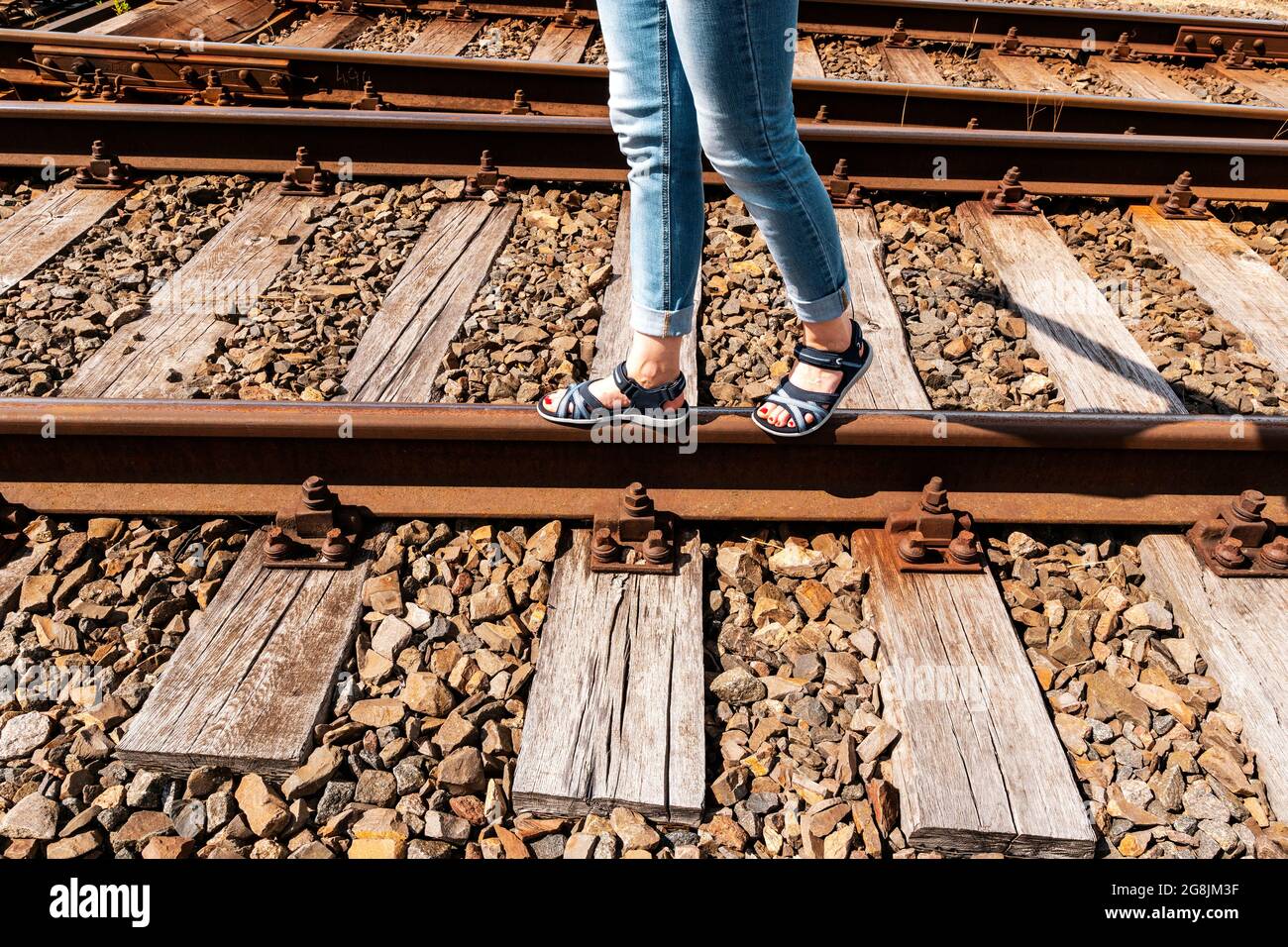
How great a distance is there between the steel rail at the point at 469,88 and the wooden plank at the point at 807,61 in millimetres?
1157

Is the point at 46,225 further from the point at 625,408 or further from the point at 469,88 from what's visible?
the point at 625,408

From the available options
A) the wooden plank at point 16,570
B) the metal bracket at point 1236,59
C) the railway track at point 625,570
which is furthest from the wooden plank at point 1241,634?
the metal bracket at point 1236,59

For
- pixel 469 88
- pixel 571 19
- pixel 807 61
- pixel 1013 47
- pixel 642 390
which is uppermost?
pixel 571 19

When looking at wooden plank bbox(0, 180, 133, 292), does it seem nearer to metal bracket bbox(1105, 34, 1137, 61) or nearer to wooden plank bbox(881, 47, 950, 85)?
wooden plank bbox(881, 47, 950, 85)

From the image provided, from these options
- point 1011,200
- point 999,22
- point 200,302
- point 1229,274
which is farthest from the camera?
point 999,22

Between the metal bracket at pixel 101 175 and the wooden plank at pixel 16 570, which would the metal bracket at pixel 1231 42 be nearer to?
the metal bracket at pixel 101 175

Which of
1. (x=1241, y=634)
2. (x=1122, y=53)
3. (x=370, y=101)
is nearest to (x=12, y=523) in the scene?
(x=1241, y=634)

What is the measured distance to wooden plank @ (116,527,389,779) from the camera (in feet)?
6.13

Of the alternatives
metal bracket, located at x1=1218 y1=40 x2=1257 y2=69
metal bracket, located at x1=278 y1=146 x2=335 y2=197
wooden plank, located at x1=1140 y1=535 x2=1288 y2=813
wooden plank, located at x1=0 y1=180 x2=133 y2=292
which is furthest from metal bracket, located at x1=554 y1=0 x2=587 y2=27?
wooden plank, located at x1=1140 y1=535 x2=1288 y2=813

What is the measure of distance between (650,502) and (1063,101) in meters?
4.65

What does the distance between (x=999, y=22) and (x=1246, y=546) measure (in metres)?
6.64

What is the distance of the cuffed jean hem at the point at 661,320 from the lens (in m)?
2.31

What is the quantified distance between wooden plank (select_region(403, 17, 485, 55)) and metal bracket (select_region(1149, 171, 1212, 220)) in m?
5.12

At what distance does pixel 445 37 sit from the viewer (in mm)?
6988
